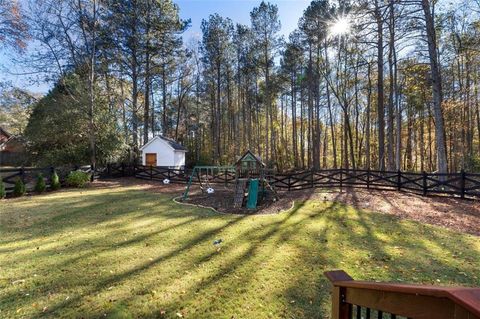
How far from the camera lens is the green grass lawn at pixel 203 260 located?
12.0 ft

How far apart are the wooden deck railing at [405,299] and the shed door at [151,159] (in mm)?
21791

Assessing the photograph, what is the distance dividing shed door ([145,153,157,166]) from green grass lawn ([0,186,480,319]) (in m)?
13.7

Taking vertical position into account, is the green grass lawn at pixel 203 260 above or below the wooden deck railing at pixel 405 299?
below

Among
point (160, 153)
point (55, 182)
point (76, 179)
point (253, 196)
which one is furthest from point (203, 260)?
point (160, 153)

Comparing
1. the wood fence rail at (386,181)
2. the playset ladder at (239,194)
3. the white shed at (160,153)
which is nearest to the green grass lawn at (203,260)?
the playset ladder at (239,194)

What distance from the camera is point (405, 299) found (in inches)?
50.5

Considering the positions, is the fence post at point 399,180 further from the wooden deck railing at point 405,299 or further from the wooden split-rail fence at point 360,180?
the wooden deck railing at point 405,299

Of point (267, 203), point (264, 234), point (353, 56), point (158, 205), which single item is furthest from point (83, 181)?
point (353, 56)

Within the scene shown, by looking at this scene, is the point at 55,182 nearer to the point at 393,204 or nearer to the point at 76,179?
the point at 76,179

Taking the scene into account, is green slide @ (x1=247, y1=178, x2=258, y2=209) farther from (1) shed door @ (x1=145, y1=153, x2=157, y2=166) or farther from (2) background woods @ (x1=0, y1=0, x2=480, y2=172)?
(1) shed door @ (x1=145, y1=153, x2=157, y2=166)

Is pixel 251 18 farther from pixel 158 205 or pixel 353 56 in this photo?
pixel 158 205

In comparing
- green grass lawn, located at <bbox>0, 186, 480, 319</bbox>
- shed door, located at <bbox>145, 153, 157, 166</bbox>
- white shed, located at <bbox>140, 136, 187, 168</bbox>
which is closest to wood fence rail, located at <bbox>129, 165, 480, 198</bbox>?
green grass lawn, located at <bbox>0, 186, 480, 319</bbox>

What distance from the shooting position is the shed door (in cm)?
2230

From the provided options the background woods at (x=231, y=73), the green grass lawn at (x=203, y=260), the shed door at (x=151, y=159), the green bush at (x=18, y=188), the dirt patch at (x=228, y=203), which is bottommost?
the green grass lawn at (x=203, y=260)
